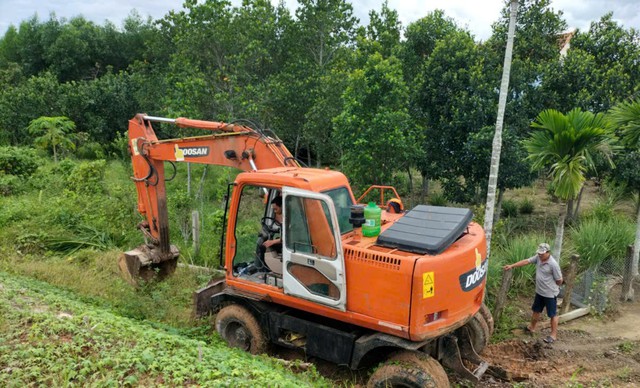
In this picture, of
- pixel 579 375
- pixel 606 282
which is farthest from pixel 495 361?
pixel 606 282

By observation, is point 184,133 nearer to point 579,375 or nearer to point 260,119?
point 260,119

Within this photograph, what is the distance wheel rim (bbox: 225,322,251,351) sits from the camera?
6.48m

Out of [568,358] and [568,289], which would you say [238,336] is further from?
[568,289]

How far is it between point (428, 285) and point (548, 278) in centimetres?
321

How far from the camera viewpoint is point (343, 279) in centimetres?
524

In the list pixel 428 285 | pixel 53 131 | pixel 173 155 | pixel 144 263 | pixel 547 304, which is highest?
pixel 173 155

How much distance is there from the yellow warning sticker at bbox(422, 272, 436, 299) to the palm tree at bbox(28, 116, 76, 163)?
19.0m

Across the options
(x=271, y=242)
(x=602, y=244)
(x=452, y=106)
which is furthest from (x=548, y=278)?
(x=452, y=106)

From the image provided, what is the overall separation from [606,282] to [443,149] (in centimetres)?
496

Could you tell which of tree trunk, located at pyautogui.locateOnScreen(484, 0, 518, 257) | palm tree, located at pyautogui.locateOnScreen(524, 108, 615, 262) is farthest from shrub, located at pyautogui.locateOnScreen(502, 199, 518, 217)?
tree trunk, located at pyautogui.locateOnScreen(484, 0, 518, 257)

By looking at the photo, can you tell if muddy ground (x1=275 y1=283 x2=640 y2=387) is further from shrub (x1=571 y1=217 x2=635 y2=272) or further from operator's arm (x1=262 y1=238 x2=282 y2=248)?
shrub (x1=571 y1=217 x2=635 y2=272)

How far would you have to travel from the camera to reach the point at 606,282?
8531mm

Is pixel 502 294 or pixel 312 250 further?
pixel 502 294

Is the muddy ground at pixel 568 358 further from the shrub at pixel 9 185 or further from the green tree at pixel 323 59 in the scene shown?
the shrub at pixel 9 185
